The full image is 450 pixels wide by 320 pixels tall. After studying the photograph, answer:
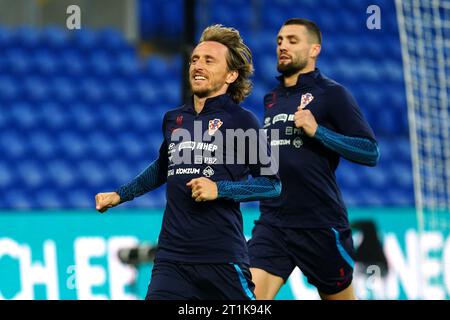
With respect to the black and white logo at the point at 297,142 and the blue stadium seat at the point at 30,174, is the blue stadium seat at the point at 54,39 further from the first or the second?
the black and white logo at the point at 297,142

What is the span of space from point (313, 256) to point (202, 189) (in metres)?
1.47

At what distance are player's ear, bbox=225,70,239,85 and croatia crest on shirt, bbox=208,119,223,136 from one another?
236mm

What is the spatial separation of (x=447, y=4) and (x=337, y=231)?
9400 millimetres

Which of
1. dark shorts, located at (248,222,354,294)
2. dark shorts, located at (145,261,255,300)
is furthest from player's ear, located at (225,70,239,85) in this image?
dark shorts, located at (248,222,354,294)

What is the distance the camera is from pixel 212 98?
459cm

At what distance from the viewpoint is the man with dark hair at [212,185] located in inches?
173

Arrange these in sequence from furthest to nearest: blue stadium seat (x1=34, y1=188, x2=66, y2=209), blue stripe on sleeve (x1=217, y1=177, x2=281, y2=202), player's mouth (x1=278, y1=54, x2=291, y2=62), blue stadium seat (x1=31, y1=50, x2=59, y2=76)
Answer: blue stadium seat (x1=31, y1=50, x2=59, y2=76), blue stadium seat (x1=34, y1=188, x2=66, y2=209), player's mouth (x1=278, y1=54, x2=291, y2=62), blue stripe on sleeve (x1=217, y1=177, x2=281, y2=202)

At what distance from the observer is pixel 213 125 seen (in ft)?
14.8

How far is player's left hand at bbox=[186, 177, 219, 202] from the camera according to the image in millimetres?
4184

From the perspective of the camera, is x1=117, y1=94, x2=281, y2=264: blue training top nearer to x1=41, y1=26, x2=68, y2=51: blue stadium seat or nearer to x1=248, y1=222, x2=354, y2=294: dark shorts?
x1=248, y1=222, x2=354, y2=294: dark shorts

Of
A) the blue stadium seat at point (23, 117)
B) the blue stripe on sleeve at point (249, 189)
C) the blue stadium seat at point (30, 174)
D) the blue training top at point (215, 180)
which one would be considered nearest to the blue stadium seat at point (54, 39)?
the blue stadium seat at point (23, 117)

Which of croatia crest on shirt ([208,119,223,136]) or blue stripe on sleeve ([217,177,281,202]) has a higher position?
croatia crest on shirt ([208,119,223,136])
